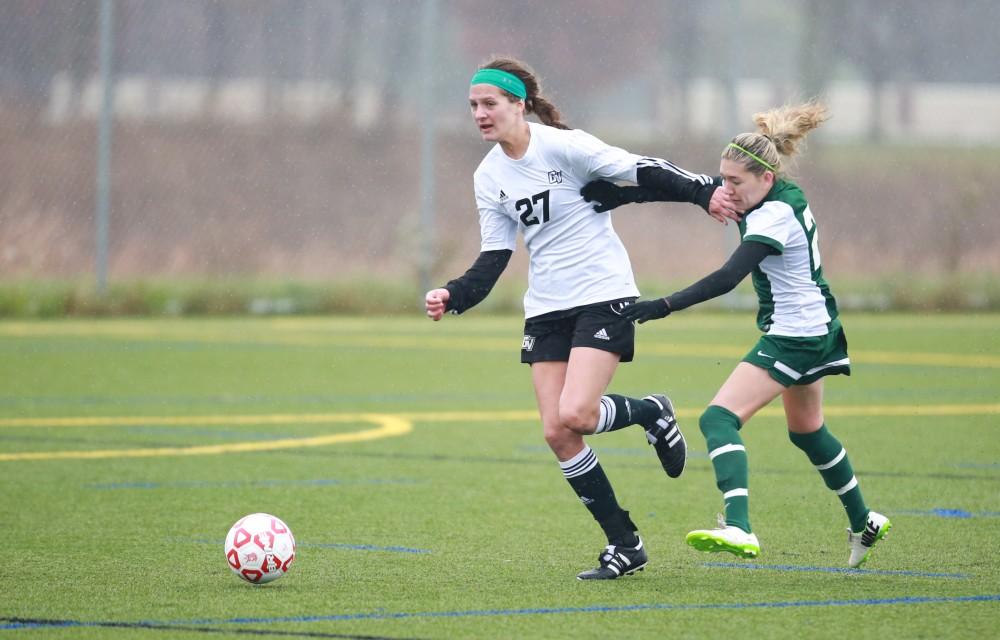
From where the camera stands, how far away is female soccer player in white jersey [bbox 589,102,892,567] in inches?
244

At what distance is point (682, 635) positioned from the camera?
5035mm

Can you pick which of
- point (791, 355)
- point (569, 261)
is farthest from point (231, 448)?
point (791, 355)

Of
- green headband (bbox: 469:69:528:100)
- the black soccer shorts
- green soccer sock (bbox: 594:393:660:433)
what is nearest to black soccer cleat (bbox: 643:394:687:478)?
green soccer sock (bbox: 594:393:660:433)

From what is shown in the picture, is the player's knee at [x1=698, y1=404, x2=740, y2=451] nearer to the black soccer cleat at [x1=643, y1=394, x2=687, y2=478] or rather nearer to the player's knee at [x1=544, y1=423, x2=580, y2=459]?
the black soccer cleat at [x1=643, y1=394, x2=687, y2=478]

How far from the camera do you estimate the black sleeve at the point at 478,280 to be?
6707 millimetres

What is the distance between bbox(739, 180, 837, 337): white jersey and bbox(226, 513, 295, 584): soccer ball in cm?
207

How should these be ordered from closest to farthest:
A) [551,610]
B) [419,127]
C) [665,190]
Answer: [551,610], [665,190], [419,127]

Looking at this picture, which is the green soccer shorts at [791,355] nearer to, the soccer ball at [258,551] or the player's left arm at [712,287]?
the player's left arm at [712,287]

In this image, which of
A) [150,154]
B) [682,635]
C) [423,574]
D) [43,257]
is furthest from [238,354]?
[682,635]

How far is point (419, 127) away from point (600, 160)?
60.1 feet

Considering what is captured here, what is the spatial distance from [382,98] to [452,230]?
266 cm

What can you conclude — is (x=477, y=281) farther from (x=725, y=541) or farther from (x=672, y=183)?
(x=725, y=541)

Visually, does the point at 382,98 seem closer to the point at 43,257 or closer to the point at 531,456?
the point at 43,257

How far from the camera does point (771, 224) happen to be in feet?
20.4
